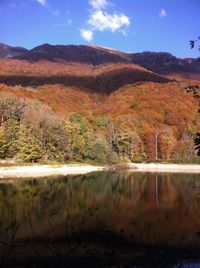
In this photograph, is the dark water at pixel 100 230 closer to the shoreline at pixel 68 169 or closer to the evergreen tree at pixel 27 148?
the shoreline at pixel 68 169

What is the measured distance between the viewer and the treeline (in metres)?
66.6

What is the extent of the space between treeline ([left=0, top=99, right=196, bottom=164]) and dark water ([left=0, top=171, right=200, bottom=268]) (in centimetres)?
2489

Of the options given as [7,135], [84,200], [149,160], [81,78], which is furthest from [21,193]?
[81,78]

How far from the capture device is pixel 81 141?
8194 centimetres

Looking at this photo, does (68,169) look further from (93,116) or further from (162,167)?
(93,116)

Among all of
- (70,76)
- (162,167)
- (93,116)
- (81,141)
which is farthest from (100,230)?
(70,76)

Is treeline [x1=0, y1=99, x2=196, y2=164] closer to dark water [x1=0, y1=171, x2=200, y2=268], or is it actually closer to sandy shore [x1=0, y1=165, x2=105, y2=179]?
sandy shore [x1=0, y1=165, x2=105, y2=179]

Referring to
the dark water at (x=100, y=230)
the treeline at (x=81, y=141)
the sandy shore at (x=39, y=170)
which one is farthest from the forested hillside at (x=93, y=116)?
the dark water at (x=100, y=230)

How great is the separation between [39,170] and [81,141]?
829 inches

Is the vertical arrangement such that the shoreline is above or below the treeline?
below

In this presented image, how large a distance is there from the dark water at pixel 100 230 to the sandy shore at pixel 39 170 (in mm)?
21226

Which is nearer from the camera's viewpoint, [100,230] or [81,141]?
[100,230]

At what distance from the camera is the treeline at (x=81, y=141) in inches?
2621

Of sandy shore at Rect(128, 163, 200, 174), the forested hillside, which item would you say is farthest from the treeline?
sandy shore at Rect(128, 163, 200, 174)
